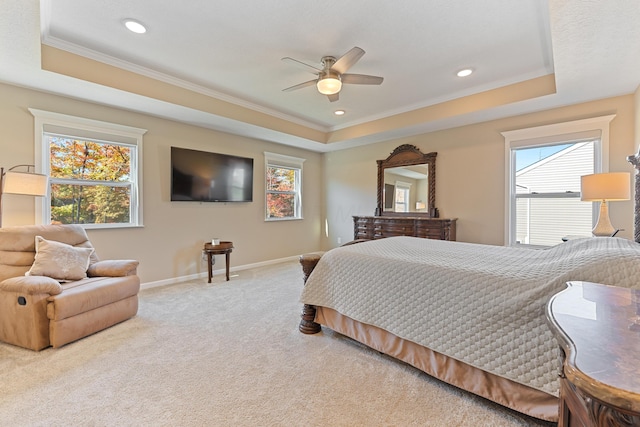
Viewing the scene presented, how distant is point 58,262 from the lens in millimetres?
2557

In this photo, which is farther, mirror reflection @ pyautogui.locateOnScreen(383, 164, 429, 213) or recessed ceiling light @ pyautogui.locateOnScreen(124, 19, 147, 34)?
mirror reflection @ pyautogui.locateOnScreen(383, 164, 429, 213)

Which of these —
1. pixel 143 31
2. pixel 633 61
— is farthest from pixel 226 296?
pixel 633 61

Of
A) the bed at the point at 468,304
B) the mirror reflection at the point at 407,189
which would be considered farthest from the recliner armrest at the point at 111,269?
the mirror reflection at the point at 407,189

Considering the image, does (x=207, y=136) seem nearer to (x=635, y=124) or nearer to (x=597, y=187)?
(x=597, y=187)

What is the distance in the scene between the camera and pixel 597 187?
8.44 feet

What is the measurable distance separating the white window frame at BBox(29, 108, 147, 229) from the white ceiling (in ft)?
1.01

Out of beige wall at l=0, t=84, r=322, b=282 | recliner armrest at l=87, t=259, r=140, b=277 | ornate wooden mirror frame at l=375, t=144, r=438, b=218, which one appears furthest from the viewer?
ornate wooden mirror frame at l=375, t=144, r=438, b=218

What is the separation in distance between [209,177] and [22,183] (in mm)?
2168

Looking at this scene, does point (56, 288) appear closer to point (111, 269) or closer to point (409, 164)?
point (111, 269)

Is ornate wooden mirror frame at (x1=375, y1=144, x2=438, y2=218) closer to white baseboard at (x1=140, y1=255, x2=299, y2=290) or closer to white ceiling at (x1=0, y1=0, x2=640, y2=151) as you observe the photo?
white ceiling at (x1=0, y1=0, x2=640, y2=151)

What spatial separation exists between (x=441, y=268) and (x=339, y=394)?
1.03 meters

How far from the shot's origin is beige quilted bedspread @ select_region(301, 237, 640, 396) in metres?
1.40

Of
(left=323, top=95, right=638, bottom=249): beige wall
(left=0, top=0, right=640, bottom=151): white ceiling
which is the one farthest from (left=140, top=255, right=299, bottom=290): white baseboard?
(left=0, top=0, right=640, bottom=151): white ceiling

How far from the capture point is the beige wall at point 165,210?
3.00 meters
